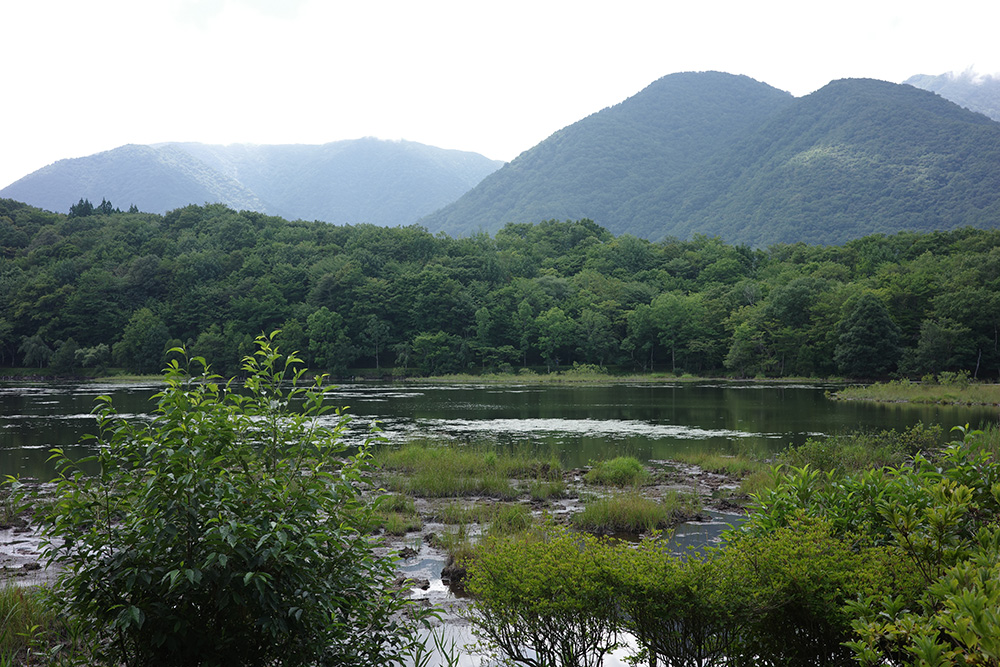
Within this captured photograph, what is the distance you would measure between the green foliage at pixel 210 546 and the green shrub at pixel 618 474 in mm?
13267

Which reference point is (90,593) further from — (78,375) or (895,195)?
(895,195)

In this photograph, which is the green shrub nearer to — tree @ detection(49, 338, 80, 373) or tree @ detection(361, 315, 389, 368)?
tree @ detection(361, 315, 389, 368)

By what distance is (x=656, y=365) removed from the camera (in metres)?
88.9

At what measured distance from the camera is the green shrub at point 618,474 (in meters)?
17.3

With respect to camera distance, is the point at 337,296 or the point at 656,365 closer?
the point at 656,365

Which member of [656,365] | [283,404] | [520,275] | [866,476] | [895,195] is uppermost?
[895,195]

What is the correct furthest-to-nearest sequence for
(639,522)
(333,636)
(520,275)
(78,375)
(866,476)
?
(520,275) < (78,375) < (639,522) < (866,476) < (333,636)

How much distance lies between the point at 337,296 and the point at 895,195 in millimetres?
130690

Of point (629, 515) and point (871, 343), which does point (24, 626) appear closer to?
point (629, 515)

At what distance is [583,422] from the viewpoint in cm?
3228

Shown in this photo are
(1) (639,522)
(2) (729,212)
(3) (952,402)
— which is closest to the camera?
(1) (639,522)

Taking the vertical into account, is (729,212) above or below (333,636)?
above

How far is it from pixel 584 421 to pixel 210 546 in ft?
96.9

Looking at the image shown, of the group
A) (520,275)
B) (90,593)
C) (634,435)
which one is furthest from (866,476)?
(520,275)
